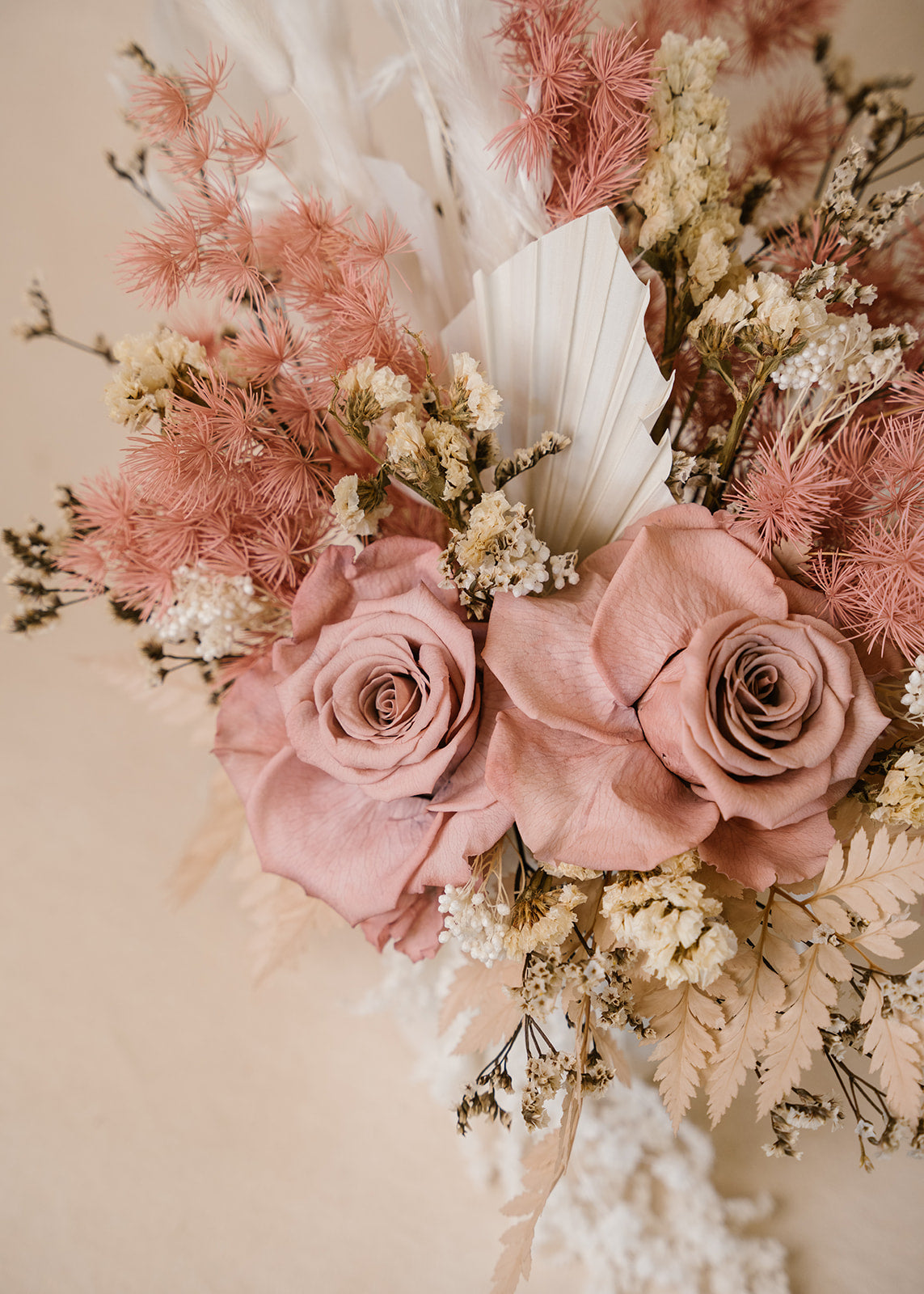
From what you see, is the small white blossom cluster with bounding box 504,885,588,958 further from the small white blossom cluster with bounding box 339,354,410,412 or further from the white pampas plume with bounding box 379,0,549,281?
the white pampas plume with bounding box 379,0,549,281

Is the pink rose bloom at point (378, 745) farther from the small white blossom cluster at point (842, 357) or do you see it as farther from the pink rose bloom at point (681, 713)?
the small white blossom cluster at point (842, 357)

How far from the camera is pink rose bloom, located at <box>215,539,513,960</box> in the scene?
1.41ft

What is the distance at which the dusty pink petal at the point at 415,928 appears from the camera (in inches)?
19.6

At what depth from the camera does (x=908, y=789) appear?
0.39 meters

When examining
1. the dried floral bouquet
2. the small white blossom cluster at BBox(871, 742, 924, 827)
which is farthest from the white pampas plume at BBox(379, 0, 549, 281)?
the small white blossom cluster at BBox(871, 742, 924, 827)

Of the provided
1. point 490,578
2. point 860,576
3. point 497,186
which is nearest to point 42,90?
point 497,186

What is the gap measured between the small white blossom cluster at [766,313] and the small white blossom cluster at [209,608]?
0.31 m

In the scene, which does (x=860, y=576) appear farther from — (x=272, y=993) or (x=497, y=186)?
(x=272, y=993)

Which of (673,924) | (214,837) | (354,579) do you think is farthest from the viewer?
(214,837)

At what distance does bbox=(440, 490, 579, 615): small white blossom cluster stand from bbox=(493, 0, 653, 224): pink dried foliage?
17 centimetres

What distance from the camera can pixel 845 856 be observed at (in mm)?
447

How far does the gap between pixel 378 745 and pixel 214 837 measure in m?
0.35

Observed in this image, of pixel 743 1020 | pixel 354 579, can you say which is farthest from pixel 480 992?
pixel 354 579

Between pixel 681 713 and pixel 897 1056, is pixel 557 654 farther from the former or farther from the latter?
pixel 897 1056
